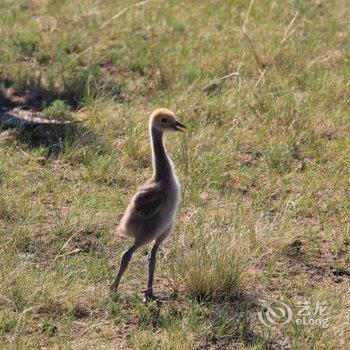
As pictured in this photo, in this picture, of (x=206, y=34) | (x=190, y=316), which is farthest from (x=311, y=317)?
(x=206, y=34)

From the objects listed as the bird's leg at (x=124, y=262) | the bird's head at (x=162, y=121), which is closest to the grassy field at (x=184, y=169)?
the bird's leg at (x=124, y=262)

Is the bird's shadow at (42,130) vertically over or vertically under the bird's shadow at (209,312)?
under

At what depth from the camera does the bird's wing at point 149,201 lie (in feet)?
19.9

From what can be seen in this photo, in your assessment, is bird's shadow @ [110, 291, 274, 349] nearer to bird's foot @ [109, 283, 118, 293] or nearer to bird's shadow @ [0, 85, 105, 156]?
bird's foot @ [109, 283, 118, 293]

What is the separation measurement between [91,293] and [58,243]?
0.84m

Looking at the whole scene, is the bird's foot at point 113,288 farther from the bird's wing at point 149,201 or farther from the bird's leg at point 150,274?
the bird's wing at point 149,201

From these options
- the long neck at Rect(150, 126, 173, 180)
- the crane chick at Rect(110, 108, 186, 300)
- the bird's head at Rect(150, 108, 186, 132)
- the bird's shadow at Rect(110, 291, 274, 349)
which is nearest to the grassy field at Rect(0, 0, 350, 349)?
the bird's shadow at Rect(110, 291, 274, 349)

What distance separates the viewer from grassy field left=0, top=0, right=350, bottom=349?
597cm

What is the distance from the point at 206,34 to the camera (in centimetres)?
1107

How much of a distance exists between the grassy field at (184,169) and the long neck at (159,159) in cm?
61

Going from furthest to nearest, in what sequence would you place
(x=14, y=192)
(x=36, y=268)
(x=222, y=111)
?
(x=222, y=111) < (x=14, y=192) < (x=36, y=268)

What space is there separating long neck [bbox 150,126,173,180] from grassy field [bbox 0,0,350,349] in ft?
1.99

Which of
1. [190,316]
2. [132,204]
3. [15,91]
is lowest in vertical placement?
[15,91]

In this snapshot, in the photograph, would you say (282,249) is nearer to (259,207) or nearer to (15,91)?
(259,207)
